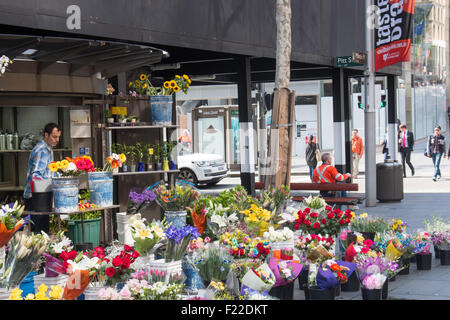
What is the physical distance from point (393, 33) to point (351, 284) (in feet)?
32.5

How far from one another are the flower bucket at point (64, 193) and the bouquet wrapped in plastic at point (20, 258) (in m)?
2.54

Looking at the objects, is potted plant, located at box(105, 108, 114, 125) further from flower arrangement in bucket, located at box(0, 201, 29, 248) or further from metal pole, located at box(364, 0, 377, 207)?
metal pole, located at box(364, 0, 377, 207)

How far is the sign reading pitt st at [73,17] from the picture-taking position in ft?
33.5

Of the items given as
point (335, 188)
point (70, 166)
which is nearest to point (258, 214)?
point (70, 166)

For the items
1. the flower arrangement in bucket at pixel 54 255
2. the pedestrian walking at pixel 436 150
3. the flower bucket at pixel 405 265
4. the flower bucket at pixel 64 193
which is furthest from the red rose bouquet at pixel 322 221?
the pedestrian walking at pixel 436 150

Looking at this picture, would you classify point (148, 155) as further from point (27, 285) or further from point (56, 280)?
point (56, 280)

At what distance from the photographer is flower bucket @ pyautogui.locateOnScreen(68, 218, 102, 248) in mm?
10555

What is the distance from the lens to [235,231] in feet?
26.9

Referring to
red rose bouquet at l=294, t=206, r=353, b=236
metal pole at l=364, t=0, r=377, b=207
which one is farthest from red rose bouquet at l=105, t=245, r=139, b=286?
metal pole at l=364, t=0, r=377, b=207

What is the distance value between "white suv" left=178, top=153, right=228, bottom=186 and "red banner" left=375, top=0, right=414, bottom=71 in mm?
9432

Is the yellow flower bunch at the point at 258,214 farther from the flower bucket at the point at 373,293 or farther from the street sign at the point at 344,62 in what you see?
the street sign at the point at 344,62

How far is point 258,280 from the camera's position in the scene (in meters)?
6.39

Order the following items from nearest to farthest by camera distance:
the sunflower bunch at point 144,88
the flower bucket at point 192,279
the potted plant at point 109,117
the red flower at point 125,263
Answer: the red flower at point 125,263 < the flower bucket at point 192,279 < the potted plant at point 109,117 < the sunflower bunch at point 144,88
